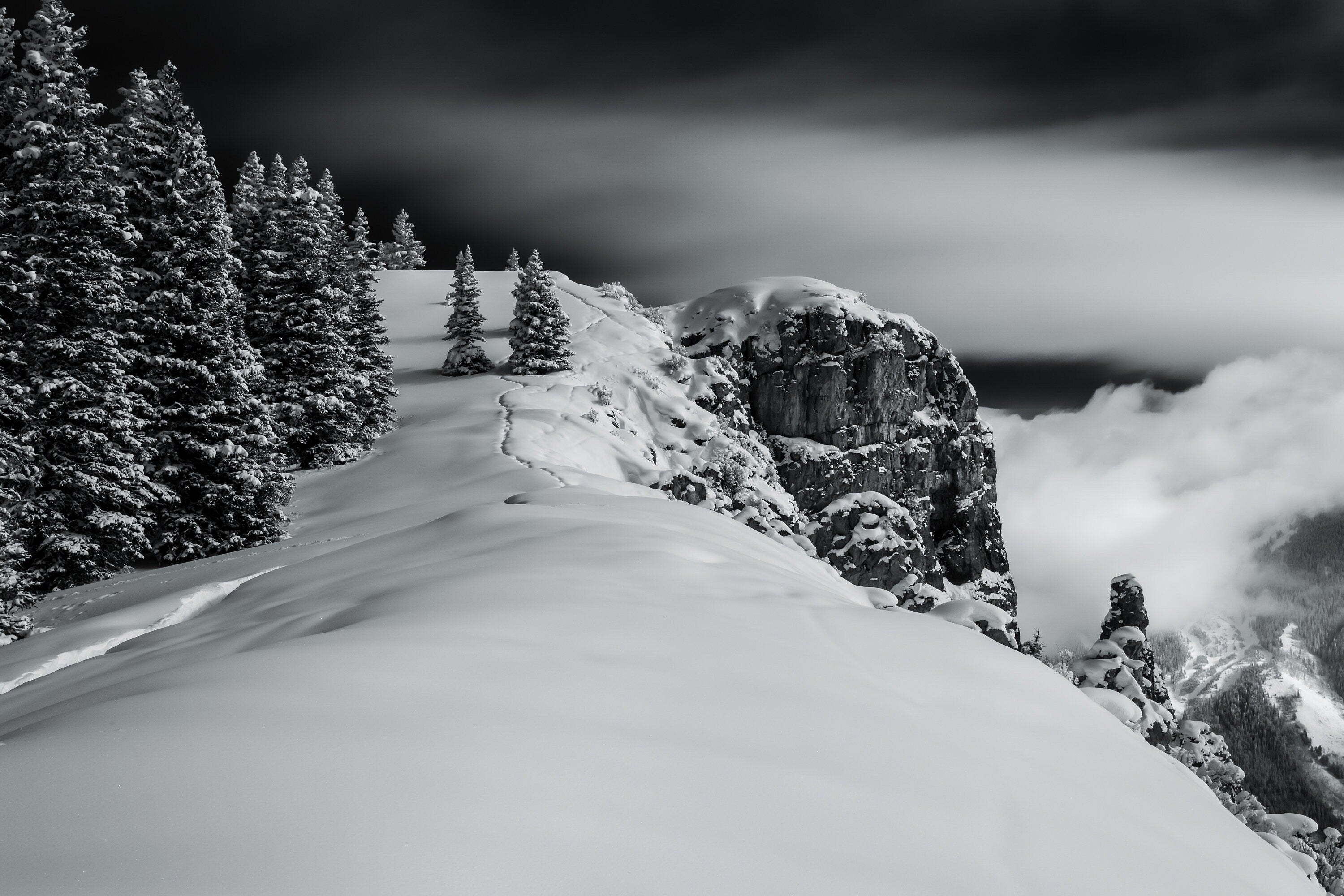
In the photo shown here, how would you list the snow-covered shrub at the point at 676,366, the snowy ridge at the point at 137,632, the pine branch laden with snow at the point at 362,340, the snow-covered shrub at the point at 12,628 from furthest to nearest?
1. the snow-covered shrub at the point at 676,366
2. the pine branch laden with snow at the point at 362,340
3. the snow-covered shrub at the point at 12,628
4. the snowy ridge at the point at 137,632

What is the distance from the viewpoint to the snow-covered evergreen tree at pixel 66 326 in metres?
13.5

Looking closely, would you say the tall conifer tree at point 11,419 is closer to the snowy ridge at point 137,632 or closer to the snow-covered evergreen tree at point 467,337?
the snowy ridge at point 137,632

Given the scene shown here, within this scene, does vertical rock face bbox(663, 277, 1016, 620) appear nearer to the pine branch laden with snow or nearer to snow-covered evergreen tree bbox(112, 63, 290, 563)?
the pine branch laden with snow

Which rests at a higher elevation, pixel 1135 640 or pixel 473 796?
pixel 473 796

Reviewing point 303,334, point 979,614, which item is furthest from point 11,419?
point 979,614

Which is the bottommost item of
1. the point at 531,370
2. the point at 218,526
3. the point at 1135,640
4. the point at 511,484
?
the point at 1135,640

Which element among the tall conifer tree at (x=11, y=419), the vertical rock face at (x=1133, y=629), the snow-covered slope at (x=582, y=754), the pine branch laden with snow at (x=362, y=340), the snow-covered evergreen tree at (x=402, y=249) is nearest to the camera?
the snow-covered slope at (x=582, y=754)

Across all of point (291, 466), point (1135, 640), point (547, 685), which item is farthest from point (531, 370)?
point (547, 685)

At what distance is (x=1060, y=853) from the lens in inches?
106

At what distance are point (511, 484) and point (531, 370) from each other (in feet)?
60.4

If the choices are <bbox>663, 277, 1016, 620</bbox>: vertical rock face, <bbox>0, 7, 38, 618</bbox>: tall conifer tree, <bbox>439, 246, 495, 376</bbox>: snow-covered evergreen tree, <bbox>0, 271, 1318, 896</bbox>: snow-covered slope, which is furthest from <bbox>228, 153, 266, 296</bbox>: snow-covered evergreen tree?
<bbox>663, 277, 1016, 620</bbox>: vertical rock face

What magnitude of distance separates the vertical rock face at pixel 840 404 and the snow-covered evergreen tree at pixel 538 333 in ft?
71.8

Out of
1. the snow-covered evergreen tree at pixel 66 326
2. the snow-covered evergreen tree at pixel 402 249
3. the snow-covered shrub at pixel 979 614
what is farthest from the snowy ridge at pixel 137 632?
the snow-covered evergreen tree at pixel 402 249

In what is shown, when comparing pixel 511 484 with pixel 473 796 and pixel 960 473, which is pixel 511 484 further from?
pixel 960 473
